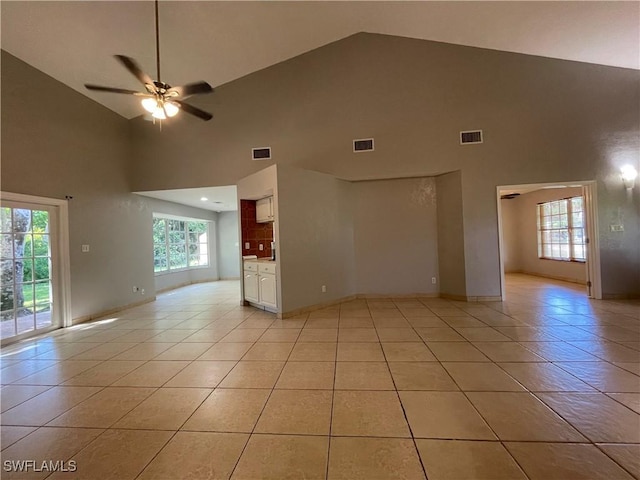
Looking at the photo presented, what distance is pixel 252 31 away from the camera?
4.47 metres

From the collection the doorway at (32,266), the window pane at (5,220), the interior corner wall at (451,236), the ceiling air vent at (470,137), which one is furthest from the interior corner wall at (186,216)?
the ceiling air vent at (470,137)

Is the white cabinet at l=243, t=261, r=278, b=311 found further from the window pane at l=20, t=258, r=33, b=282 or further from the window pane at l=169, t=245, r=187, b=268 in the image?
the window pane at l=169, t=245, r=187, b=268

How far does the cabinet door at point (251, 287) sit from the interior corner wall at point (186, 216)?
2803mm

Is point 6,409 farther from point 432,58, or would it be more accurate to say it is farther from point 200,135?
point 432,58

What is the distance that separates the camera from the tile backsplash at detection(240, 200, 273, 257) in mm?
5350

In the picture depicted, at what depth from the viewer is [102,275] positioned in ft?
16.2

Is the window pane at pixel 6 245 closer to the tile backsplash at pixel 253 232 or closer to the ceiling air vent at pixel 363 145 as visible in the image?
the tile backsplash at pixel 253 232

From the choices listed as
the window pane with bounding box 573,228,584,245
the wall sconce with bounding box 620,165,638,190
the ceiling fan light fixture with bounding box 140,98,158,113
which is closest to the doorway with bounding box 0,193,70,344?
the ceiling fan light fixture with bounding box 140,98,158,113

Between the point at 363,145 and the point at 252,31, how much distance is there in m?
2.70

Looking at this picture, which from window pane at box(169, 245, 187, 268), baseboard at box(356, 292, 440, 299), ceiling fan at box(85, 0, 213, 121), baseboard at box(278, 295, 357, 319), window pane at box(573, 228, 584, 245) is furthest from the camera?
window pane at box(169, 245, 187, 268)

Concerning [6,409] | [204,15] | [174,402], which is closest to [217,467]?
[174,402]

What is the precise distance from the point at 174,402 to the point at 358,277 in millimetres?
4077

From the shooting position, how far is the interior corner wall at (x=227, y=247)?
950cm

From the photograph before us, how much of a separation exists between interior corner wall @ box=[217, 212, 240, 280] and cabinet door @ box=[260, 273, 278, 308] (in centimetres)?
508
